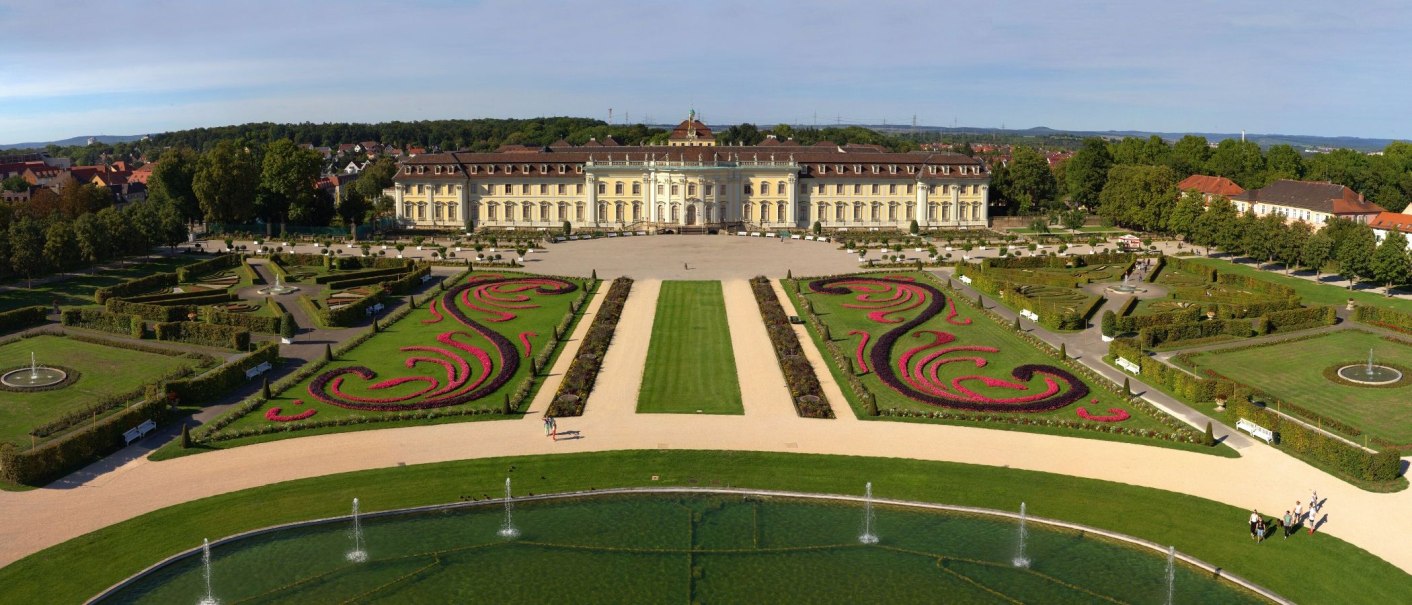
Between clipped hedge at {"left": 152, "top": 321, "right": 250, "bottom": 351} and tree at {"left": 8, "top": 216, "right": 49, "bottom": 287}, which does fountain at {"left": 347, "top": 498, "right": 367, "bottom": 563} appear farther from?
tree at {"left": 8, "top": 216, "right": 49, "bottom": 287}

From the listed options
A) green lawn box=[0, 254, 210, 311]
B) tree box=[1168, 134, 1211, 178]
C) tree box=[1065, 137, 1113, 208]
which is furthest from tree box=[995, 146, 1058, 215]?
green lawn box=[0, 254, 210, 311]

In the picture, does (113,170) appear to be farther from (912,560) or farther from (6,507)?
(912,560)

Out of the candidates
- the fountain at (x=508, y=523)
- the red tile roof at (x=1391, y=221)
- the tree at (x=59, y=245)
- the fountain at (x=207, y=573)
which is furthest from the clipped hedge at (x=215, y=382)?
the red tile roof at (x=1391, y=221)

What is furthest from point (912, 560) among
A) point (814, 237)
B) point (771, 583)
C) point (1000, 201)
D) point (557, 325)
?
point (1000, 201)

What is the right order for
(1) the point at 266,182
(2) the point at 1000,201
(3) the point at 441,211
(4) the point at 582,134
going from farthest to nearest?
1. (4) the point at 582,134
2. (2) the point at 1000,201
3. (3) the point at 441,211
4. (1) the point at 266,182

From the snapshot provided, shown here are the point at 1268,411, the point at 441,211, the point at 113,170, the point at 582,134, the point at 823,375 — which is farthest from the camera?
the point at 582,134

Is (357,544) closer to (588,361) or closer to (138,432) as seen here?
(138,432)

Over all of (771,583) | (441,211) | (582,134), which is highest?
(582,134)
